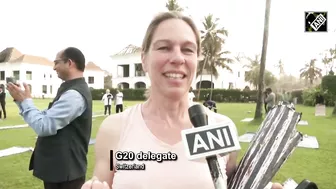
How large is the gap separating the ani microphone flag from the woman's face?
38 cm

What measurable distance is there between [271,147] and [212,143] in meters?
0.27

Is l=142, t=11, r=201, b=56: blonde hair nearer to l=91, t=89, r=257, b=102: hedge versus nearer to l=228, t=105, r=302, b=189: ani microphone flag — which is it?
l=228, t=105, r=302, b=189: ani microphone flag

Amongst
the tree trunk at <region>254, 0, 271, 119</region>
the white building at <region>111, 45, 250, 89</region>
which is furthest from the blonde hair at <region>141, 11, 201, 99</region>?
the white building at <region>111, 45, 250, 89</region>

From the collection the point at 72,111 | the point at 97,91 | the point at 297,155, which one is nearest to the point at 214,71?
the point at 97,91

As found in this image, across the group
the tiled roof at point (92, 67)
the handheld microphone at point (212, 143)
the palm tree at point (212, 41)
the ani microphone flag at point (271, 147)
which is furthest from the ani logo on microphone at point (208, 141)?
the tiled roof at point (92, 67)

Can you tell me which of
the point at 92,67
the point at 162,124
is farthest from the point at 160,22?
the point at 92,67

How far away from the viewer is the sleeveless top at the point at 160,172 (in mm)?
1320

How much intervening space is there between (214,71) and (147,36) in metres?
44.9

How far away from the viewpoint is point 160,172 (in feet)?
4.36

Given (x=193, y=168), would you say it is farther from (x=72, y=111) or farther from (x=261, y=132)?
(x=72, y=111)

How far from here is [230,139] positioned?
0.87 m

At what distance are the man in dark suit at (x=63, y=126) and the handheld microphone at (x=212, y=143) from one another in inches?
→ 65.2

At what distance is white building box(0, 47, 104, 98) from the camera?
2410 inches

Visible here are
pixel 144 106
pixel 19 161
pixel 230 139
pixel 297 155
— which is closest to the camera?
pixel 230 139
